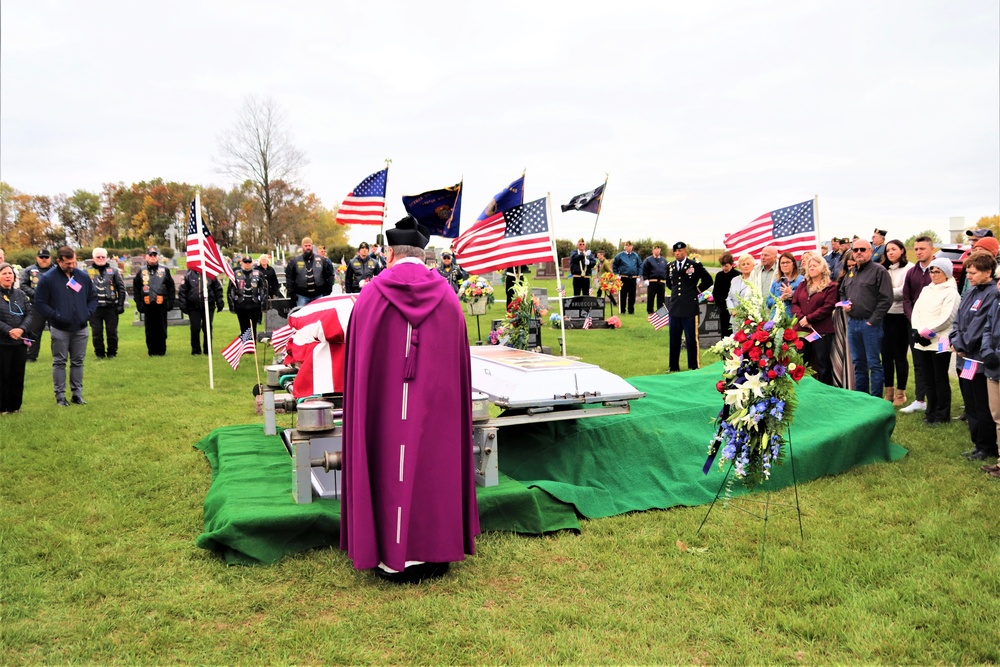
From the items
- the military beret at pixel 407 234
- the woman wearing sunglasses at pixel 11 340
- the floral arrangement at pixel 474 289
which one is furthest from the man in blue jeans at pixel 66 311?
the floral arrangement at pixel 474 289

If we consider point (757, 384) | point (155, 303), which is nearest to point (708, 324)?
point (757, 384)

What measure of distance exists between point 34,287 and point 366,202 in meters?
8.36

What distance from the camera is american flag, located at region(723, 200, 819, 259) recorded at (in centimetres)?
986

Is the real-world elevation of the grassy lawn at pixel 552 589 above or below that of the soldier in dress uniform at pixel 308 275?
below

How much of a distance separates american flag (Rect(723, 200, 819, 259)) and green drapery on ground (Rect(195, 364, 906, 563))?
3172 millimetres

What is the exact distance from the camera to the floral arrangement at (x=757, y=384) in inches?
182

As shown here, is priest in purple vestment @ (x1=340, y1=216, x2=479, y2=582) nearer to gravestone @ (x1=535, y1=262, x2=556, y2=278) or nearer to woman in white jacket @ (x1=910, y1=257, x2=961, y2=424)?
woman in white jacket @ (x1=910, y1=257, x2=961, y2=424)

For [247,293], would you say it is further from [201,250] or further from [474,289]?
[474,289]

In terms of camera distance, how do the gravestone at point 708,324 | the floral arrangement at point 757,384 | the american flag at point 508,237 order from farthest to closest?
1. the gravestone at point 708,324
2. the american flag at point 508,237
3. the floral arrangement at point 757,384

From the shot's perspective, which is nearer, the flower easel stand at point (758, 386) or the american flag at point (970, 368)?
the flower easel stand at point (758, 386)

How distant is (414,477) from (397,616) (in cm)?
72

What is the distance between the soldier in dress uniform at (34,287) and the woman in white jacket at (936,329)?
9942 mm

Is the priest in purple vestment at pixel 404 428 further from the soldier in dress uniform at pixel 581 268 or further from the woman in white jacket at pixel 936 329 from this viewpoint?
the soldier in dress uniform at pixel 581 268

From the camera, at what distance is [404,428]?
13.5 ft
